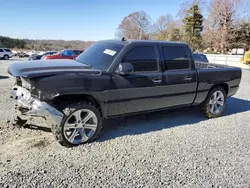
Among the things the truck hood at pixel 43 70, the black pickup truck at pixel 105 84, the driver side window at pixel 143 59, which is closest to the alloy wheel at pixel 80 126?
the black pickup truck at pixel 105 84

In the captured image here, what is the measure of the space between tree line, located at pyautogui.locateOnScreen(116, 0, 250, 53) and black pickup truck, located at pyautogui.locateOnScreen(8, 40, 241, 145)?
1382 inches

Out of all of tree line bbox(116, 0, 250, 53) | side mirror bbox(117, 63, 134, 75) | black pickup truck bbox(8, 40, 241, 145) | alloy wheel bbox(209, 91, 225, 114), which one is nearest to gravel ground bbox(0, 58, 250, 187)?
black pickup truck bbox(8, 40, 241, 145)

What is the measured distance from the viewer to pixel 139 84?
393 cm

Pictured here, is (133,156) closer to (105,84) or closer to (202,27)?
(105,84)

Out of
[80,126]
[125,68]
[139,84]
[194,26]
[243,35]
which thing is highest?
[194,26]

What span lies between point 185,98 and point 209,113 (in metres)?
1.01

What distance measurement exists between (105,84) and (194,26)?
4206 cm

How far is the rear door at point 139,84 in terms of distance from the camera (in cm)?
376

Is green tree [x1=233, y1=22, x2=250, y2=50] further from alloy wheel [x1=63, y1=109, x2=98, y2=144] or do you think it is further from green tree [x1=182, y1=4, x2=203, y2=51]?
alloy wheel [x1=63, y1=109, x2=98, y2=144]

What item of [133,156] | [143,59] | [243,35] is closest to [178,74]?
[143,59]

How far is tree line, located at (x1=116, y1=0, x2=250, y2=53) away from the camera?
116 feet

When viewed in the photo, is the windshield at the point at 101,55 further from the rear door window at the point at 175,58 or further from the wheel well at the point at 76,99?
the rear door window at the point at 175,58

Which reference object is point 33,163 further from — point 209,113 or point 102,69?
point 209,113

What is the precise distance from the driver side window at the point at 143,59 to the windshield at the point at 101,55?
0.25m
